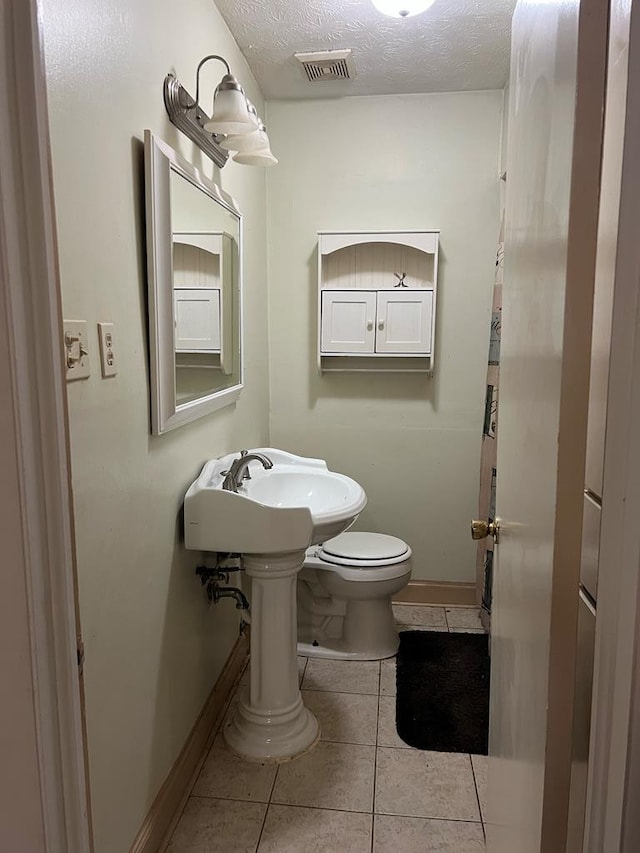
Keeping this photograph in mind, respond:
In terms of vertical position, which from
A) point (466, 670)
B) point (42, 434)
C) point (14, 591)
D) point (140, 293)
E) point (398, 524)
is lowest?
point (466, 670)

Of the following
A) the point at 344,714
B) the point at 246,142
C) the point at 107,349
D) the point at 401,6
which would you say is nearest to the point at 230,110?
the point at 246,142

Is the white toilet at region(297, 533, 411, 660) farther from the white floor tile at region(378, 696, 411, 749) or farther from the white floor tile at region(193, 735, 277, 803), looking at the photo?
the white floor tile at region(193, 735, 277, 803)

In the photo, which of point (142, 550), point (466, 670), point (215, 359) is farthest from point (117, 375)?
point (466, 670)

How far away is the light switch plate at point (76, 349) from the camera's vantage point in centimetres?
109

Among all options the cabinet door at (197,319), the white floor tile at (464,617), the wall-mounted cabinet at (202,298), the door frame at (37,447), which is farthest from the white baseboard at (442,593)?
the door frame at (37,447)

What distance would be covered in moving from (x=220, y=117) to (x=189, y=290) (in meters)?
0.48

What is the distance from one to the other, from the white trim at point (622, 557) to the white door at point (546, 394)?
0.05 m

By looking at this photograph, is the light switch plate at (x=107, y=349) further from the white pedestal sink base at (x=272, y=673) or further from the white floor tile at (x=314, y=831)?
the white floor tile at (x=314, y=831)

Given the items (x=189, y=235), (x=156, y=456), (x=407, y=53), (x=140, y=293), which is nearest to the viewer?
(x=140, y=293)

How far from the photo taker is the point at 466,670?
2400 mm

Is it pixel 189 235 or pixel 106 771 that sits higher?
pixel 189 235

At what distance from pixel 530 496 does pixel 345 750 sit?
144 cm

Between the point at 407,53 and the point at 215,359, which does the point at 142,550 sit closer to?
the point at 215,359

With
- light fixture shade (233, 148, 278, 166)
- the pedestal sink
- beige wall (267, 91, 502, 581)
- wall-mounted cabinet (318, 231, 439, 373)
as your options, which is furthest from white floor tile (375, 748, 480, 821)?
light fixture shade (233, 148, 278, 166)
